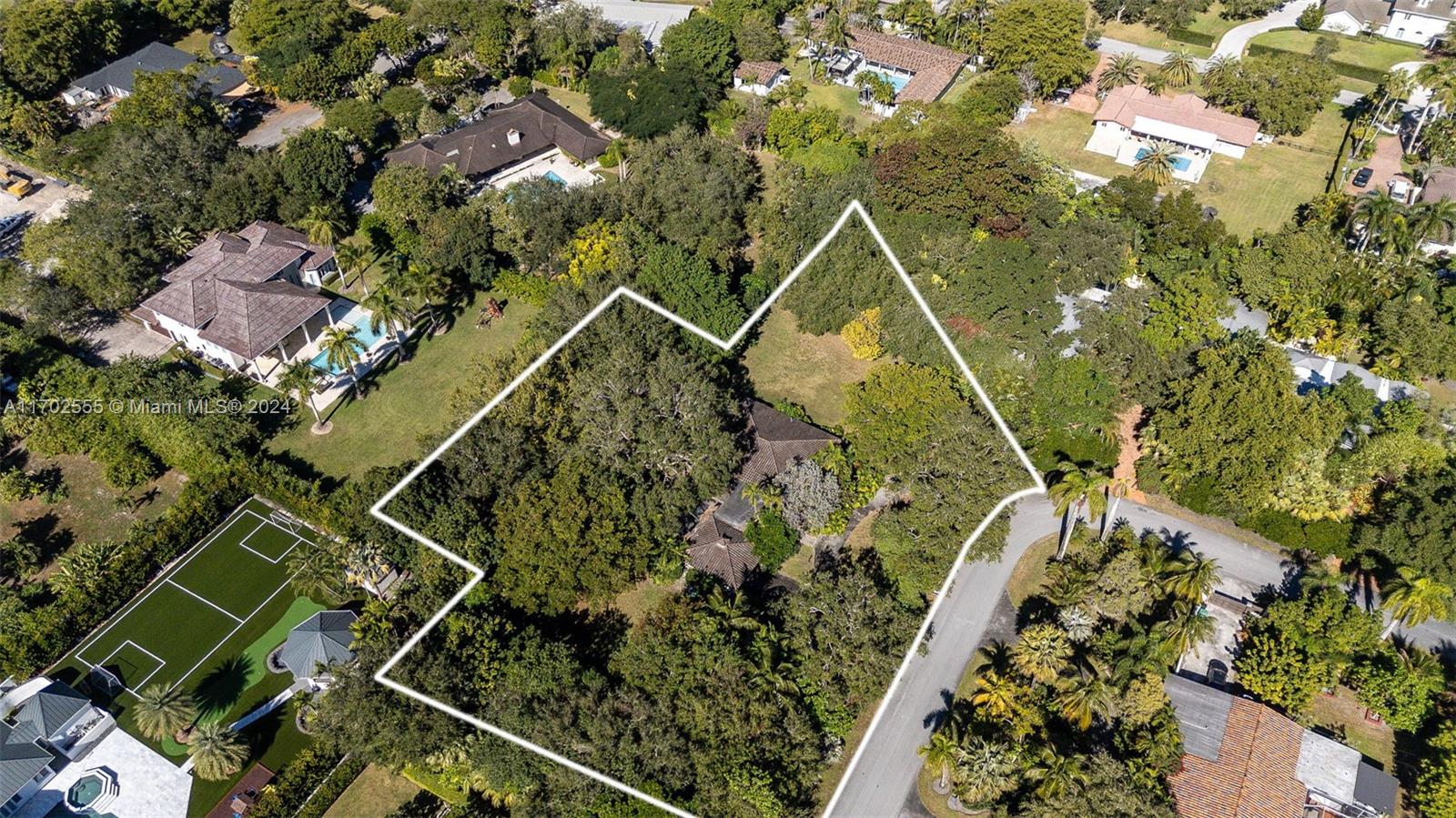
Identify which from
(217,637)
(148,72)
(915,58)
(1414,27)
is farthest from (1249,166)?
(148,72)

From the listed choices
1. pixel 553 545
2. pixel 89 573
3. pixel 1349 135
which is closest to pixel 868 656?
pixel 553 545

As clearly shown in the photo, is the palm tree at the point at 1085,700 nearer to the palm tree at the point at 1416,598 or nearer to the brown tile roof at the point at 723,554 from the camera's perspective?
the palm tree at the point at 1416,598

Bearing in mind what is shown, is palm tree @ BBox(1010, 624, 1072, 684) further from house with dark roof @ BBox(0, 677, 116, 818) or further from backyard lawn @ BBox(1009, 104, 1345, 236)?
backyard lawn @ BBox(1009, 104, 1345, 236)

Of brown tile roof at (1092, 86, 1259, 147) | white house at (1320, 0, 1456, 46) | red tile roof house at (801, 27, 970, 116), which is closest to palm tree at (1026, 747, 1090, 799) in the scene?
brown tile roof at (1092, 86, 1259, 147)

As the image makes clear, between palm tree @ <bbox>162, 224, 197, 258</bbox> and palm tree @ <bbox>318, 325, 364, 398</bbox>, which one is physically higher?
palm tree @ <bbox>162, 224, 197, 258</bbox>

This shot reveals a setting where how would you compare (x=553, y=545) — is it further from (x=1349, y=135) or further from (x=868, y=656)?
(x=1349, y=135)

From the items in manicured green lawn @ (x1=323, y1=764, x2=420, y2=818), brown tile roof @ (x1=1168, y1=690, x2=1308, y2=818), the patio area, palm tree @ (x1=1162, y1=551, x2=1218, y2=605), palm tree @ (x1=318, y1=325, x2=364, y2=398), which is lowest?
manicured green lawn @ (x1=323, y1=764, x2=420, y2=818)

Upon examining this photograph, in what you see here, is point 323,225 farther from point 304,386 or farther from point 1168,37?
point 1168,37

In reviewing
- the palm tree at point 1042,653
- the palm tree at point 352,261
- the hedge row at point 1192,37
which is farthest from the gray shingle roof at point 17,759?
the hedge row at point 1192,37

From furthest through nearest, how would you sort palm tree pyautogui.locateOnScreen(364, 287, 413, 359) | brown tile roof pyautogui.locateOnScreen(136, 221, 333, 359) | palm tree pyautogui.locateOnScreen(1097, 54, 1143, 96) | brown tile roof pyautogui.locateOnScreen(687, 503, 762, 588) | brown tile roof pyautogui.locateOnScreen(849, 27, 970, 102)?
palm tree pyautogui.locateOnScreen(1097, 54, 1143, 96) → brown tile roof pyautogui.locateOnScreen(849, 27, 970, 102) → brown tile roof pyautogui.locateOnScreen(136, 221, 333, 359) → palm tree pyautogui.locateOnScreen(364, 287, 413, 359) → brown tile roof pyautogui.locateOnScreen(687, 503, 762, 588)
